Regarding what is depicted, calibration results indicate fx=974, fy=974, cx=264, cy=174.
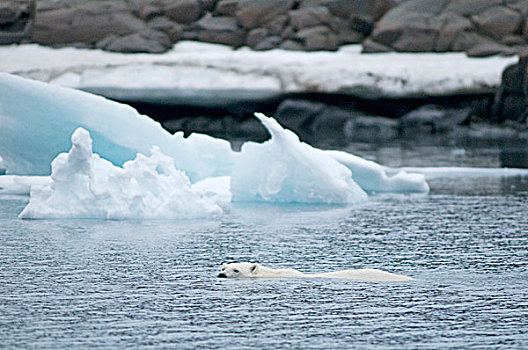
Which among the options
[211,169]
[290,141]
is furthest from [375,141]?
[290,141]

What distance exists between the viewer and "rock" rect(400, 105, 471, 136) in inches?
1221

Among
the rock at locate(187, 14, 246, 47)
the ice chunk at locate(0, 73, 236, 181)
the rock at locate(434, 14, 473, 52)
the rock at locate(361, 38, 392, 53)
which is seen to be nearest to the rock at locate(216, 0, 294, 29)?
the rock at locate(187, 14, 246, 47)

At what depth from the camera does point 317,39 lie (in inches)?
1380

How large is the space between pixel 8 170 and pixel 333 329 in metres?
10.5

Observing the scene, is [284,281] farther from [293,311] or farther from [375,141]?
[375,141]

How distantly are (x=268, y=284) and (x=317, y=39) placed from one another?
28046mm

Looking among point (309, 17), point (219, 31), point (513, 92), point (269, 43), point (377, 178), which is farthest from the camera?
point (219, 31)

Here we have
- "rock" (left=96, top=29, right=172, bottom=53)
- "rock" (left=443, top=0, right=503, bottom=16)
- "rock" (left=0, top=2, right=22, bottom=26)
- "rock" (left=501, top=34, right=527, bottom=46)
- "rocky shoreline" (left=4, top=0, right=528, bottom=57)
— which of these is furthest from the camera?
"rock" (left=0, top=2, right=22, bottom=26)

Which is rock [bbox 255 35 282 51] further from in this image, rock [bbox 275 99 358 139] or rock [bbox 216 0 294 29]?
rock [bbox 275 99 358 139]

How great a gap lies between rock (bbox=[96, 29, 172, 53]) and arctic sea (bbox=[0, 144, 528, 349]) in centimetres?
2269

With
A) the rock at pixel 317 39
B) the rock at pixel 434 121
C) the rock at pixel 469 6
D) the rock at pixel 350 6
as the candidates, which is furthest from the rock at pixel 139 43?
the rock at pixel 469 6

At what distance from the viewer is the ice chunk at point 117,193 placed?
1162 cm

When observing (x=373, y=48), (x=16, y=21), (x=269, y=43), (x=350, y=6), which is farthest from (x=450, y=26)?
(x=16, y=21)

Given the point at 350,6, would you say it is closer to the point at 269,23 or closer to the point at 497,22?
the point at 269,23
